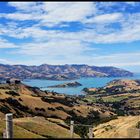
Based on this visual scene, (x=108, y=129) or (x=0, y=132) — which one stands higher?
(x=0, y=132)

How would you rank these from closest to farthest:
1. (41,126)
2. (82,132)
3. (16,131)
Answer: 1. (16,131)
2. (41,126)
3. (82,132)

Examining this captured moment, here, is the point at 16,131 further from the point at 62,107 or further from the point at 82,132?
the point at 62,107

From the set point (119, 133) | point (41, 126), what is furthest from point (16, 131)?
point (119, 133)

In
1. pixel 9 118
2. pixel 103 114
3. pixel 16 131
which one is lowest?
pixel 103 114

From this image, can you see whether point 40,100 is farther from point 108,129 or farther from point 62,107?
point 108,129

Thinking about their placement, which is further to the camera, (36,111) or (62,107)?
(62,107)

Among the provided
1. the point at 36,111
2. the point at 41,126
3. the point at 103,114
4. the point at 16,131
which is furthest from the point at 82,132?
the point at 103,114

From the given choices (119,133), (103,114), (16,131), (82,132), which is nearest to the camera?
(16,131)

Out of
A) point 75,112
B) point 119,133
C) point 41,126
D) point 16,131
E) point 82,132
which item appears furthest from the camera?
point 75,112

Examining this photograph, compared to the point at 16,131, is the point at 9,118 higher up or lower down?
higher up
